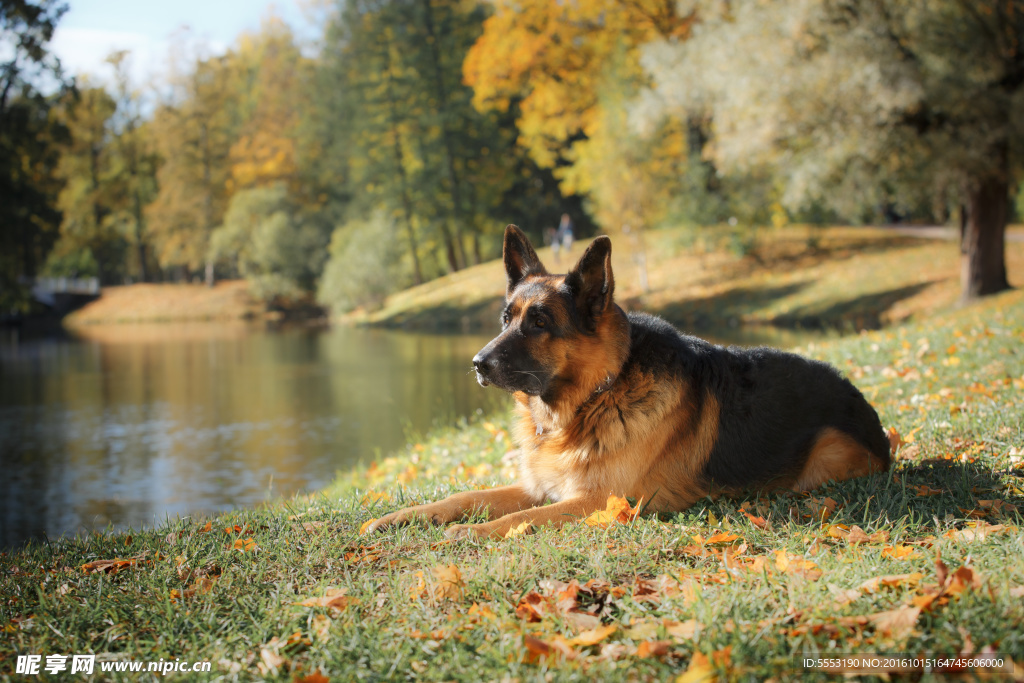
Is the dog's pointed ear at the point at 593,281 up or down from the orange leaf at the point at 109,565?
up

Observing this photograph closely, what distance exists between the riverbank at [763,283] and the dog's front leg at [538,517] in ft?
53.6

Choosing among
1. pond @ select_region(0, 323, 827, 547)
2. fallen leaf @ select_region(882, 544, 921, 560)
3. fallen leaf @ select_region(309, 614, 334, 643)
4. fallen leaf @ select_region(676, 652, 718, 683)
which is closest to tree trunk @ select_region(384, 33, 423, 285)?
pond @ select_region(0, 323, 827, 547)

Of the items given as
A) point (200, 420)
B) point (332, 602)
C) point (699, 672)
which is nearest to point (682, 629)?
point (699, 672)

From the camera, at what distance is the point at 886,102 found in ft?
52.5

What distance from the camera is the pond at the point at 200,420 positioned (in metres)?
10.1

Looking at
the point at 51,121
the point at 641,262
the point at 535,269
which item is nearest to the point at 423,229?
the point at 641,262

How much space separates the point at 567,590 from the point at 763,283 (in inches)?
1066

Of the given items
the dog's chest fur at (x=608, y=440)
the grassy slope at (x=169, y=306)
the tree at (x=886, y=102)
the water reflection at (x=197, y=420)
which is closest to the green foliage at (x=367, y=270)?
the grassy slope at (x=169, y=306)

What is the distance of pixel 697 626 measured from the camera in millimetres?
2777

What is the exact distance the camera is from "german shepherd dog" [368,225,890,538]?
424 cm

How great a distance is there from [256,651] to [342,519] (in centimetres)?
164

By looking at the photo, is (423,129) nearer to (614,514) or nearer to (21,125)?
(21,125)

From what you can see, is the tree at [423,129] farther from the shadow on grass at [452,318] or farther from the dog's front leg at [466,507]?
the dog's front leg at [466,507]

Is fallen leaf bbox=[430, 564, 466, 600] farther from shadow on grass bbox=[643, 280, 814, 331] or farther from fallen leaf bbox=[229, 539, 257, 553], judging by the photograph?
shadow on grass bbox=[643, 280, 814, 331]
